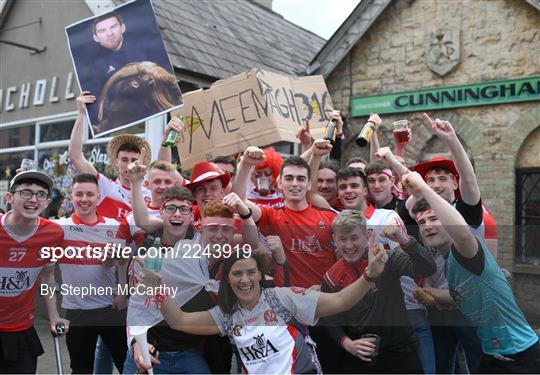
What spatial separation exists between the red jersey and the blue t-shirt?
1.94 ft

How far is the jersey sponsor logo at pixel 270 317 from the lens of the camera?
2.64 metres

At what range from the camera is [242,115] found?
4.28 meters

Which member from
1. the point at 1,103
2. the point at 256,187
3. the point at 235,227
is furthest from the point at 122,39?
the point at 1,103

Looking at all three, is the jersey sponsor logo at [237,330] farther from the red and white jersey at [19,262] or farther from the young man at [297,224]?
the red and white jersey at [19,262]

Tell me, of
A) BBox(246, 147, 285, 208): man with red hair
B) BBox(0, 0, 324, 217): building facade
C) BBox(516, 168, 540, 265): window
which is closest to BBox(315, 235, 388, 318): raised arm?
BBox(246, 147, 285, 208): man with red hair

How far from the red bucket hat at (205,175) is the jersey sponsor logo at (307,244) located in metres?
0.75

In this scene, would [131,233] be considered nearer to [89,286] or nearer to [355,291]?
[89,286]

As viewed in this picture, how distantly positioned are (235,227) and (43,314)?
154cm

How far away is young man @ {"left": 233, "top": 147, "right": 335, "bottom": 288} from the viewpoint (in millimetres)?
2713

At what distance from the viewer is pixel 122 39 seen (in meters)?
4.05

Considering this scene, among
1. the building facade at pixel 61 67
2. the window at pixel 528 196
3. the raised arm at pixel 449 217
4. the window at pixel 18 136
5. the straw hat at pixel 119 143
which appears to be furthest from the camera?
the window at pixel 18 136

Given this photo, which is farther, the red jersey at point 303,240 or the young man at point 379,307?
the red jersey at point 303,240

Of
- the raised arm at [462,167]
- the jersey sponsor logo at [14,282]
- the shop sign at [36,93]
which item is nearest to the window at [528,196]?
the raised arm at [462,167]

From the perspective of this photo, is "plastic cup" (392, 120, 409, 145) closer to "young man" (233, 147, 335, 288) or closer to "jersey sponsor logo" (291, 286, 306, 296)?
"young man" (233, 147, 335, 288)
